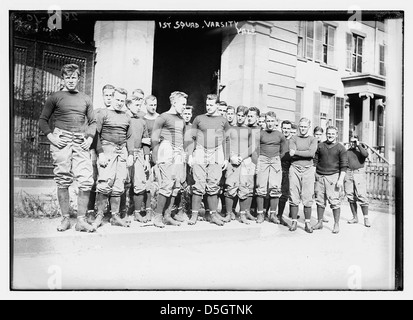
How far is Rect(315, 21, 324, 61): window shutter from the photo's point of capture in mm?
5414

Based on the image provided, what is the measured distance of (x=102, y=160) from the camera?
5320mm

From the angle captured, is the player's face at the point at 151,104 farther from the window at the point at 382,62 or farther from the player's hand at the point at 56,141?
the window at the point at 382,62

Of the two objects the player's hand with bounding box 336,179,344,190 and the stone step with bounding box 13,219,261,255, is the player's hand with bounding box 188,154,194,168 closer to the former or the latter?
the stone step with bounding box 13,219,261,255

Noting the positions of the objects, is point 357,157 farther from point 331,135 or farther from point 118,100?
point 118,100

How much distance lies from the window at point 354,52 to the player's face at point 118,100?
2.74 metres

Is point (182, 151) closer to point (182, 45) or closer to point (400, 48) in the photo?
point (182, 45)

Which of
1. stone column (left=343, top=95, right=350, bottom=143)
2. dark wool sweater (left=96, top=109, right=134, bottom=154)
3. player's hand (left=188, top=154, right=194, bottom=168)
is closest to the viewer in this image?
dark wool sweater (left=96, top=109, right=134, bottom=154)

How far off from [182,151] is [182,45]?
124cm

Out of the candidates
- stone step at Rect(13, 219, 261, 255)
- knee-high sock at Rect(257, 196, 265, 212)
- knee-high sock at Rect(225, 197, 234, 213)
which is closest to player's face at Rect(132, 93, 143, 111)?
stone step at Rect(13, 219, 261, 255)

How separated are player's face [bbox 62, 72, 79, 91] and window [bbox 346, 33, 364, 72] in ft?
10.7

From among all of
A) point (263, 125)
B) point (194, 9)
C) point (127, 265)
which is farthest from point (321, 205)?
point (194, 9)

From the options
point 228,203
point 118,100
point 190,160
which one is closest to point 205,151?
point 190,160

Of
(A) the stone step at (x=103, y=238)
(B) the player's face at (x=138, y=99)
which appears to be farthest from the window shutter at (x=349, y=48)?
(A) the stone step at (x=103, y=238)

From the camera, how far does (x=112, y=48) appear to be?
17.7ft
